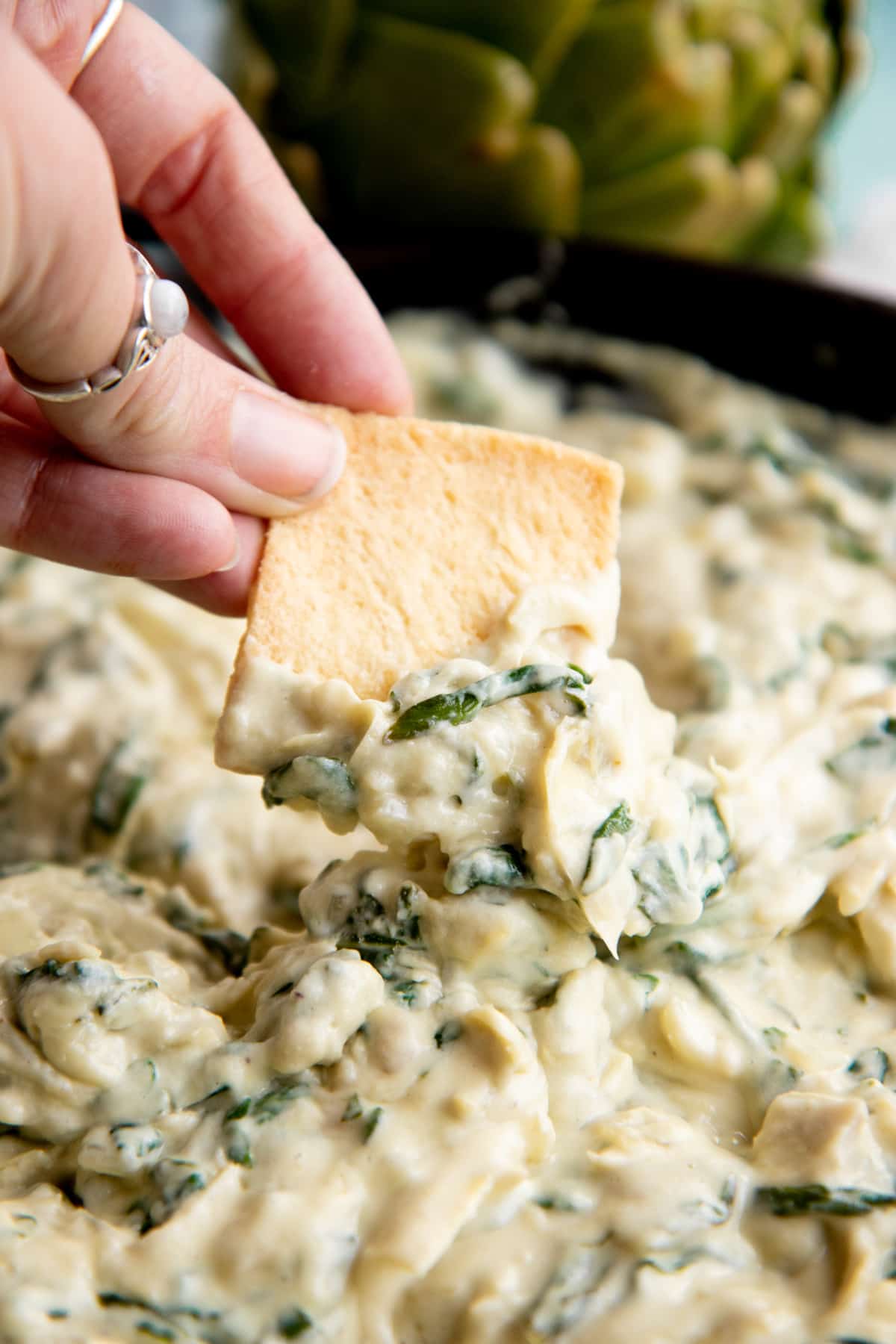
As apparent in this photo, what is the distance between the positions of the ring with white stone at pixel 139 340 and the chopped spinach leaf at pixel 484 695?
39 centimetres

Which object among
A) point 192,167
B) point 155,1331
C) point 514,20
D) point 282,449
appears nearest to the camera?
point 155,1331

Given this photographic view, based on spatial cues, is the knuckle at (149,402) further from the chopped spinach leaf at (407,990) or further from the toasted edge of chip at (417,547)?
the chopped spinach leaf at (407,990)

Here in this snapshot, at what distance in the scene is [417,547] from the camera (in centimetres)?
144

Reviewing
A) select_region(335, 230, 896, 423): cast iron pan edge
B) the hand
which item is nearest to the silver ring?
the hand

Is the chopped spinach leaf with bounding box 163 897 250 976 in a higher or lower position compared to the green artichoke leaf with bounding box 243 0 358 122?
lower

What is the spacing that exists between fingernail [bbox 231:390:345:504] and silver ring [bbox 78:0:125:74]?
1.67ft

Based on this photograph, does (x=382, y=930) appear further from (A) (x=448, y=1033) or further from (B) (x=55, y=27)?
(B) (x=55, y=27)

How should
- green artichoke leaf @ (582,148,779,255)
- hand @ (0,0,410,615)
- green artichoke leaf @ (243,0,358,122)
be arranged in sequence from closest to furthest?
1. hand @ (0,0,410,615)
2. green artichoke leaf @ (243,0,358,122)
3. green artichoke leaf @ (582,148,779,255)

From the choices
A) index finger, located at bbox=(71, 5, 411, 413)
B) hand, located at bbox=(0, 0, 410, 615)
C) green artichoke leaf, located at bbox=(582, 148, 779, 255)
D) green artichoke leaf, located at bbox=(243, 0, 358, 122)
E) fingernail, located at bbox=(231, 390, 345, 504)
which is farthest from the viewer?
green artichoke leaf, located at bbox=(582, 148, 779, 255)

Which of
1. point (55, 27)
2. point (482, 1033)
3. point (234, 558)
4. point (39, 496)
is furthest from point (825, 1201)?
point (55, 27)

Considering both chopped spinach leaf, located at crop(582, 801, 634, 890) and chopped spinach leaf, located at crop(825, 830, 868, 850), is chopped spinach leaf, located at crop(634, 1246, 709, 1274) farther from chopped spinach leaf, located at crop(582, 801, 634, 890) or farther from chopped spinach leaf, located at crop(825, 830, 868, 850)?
chopped spinach leaf, located at crop(825, 830, 868, 850)

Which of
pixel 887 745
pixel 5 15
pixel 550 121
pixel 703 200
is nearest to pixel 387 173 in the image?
pixel 550 121

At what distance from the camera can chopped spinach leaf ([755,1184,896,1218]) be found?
1.12m

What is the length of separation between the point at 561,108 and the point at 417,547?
4.16 feet
